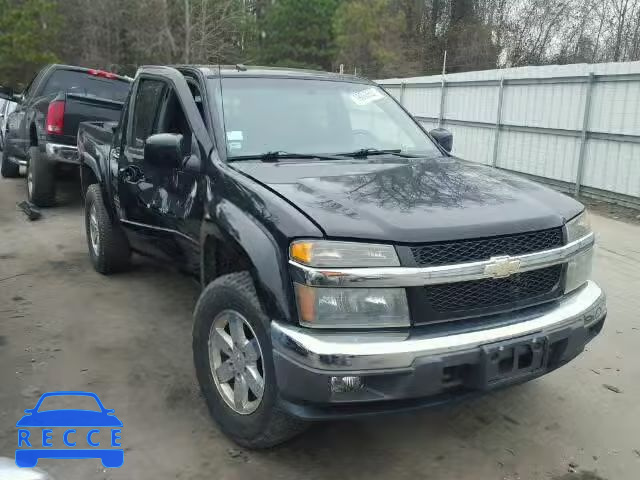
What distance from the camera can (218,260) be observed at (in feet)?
11.2

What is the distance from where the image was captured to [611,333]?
4.66m

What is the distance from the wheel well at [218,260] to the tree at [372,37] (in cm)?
3343

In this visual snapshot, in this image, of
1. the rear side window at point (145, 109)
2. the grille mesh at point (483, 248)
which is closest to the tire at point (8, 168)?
the rear side window at point (145, 109)

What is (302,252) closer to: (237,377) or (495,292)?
(237,377)

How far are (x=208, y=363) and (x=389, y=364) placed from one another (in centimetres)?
110

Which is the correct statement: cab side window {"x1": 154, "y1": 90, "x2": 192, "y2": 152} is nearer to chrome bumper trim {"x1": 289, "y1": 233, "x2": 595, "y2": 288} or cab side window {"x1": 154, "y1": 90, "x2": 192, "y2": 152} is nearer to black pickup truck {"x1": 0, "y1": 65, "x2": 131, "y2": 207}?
chrome bumper trim {"x1": 289, "y1": 233, "x2": 595, "y2": 288}

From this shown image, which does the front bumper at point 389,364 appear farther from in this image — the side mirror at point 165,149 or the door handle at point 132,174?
the door handle at point 132,174

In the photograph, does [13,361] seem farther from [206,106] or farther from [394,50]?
[394,50]

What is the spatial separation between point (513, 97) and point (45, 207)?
8.21m


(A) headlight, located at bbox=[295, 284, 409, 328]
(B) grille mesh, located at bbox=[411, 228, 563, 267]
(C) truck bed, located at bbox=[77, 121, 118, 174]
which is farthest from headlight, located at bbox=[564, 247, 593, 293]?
(C) truck bed, located at bbox=[77, 121, 118, 174]

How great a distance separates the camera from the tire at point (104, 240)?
17.6 feet

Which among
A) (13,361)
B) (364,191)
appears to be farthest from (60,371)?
(364,191)

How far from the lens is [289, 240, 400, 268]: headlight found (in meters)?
2.57

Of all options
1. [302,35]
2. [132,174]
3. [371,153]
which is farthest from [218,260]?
[302,35]
